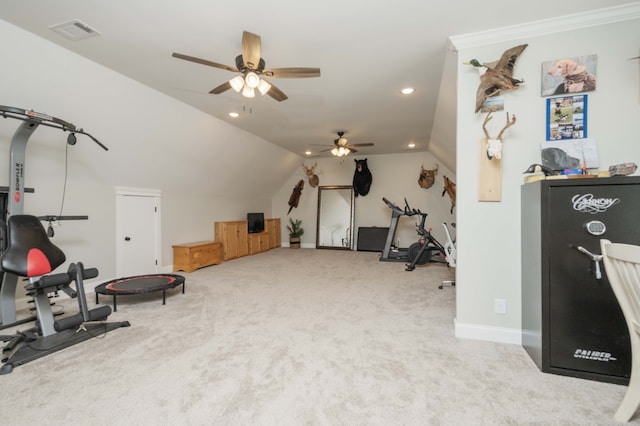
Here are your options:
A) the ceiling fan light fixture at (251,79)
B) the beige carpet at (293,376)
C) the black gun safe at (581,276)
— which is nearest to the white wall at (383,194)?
the beige carpet at (293,376)

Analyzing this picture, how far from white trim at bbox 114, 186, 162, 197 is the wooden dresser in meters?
1.01

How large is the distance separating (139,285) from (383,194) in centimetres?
596

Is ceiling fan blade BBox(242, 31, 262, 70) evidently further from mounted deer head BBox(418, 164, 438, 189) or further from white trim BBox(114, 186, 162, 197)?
mounted deer head BBox(418, 164, 438, 189)

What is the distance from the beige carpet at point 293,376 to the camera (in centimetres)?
156

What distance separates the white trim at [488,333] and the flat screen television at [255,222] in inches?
218

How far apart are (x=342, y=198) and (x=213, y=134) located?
411cm

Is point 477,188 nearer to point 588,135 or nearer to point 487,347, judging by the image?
point 588,135

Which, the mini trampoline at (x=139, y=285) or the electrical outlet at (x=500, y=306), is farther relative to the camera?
the mini trampoline at (x=139, y=285)

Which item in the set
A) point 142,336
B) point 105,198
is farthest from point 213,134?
point 142,336

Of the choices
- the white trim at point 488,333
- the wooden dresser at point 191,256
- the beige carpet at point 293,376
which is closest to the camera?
the beige carpet at point 293,376

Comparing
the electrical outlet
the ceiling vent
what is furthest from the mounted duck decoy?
the ceiling vent

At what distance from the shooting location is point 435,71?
3143 mm

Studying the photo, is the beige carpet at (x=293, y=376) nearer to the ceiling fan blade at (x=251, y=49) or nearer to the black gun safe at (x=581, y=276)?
the black gun safe at (x=581, y=276)

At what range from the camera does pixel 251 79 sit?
245 centimetres
